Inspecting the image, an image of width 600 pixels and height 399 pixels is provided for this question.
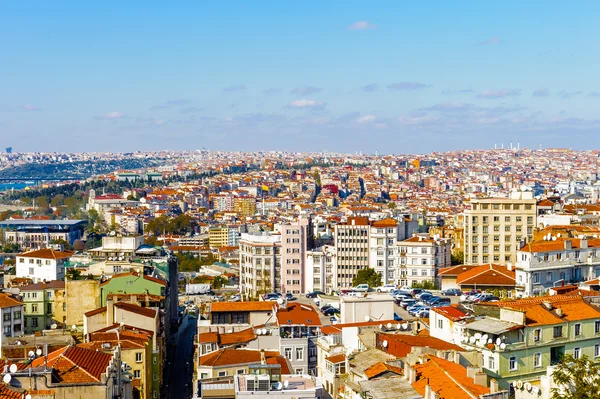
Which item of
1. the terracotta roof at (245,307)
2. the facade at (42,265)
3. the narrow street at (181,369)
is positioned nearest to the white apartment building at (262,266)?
the facade at (42,265)

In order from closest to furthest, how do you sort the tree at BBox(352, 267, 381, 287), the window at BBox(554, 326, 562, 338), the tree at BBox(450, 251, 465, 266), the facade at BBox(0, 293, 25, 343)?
the window at BBox(554, 326, 562, 338)
the facade at BBox(0, 293, 25, 343)
the tree at BBox(352, 267, 381, 287)
the tree at BBox(450, 251, 465, 266)

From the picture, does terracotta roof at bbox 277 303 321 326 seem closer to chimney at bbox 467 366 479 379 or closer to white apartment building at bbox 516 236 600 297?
chimney at bbox 467 366 479 379

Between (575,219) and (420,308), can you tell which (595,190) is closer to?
(575,219)

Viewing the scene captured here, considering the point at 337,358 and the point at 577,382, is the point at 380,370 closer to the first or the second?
the point at 337,358

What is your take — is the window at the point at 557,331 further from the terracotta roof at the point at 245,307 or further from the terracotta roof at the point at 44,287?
the terracotta roof at the point at 44,287

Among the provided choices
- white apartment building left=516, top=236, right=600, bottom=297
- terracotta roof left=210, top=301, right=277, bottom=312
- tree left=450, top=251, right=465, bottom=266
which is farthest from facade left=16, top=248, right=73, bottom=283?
tree left=450, top=251, right=465, bottom=266

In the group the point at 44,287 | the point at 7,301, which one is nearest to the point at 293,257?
the point at 44,287
